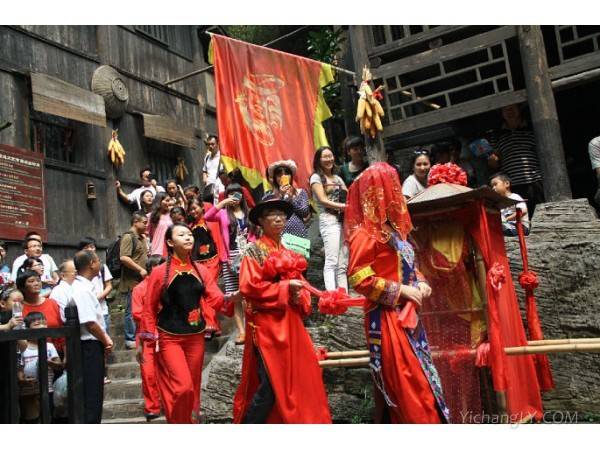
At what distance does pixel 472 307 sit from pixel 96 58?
34.0ft

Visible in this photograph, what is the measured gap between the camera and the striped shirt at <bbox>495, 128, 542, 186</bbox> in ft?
29.1

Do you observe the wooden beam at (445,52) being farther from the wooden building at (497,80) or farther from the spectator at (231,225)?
the spectator at (231,225)

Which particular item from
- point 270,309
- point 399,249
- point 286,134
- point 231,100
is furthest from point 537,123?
point 270,309

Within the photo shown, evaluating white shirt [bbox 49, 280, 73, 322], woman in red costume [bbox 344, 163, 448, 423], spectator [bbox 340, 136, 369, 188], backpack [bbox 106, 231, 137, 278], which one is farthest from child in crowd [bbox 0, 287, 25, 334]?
spectator [bbox 340, 136, 369, 188]

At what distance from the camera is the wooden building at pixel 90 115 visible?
11758 millimetres

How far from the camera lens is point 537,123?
8.58m

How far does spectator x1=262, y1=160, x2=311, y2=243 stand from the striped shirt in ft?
10.8

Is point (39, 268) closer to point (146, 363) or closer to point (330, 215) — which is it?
point (146, 363)

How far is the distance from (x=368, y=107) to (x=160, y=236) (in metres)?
3.47

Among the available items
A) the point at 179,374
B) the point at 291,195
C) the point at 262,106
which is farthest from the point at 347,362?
the point at 262,106

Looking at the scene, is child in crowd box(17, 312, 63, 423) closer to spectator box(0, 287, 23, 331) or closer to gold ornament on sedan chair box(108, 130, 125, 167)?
spectator box(0, 287, 23, 331)

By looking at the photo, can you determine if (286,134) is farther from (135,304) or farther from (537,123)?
(135,304)

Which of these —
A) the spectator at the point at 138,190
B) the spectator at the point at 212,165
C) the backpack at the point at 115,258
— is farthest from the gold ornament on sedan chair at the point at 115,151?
the backpack at the point at 115,258

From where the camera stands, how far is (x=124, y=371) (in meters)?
7.79
